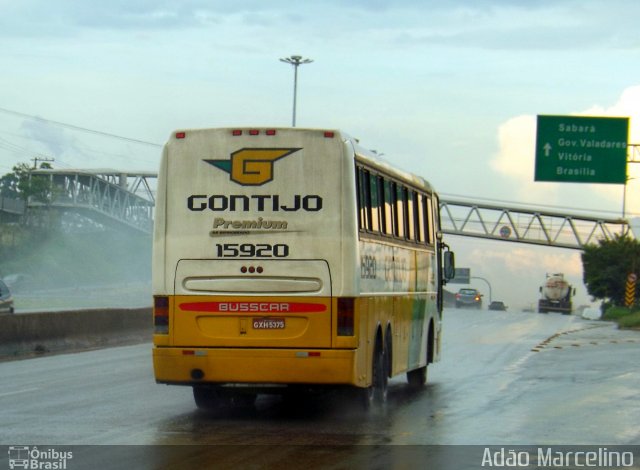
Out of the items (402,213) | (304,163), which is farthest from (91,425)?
(402,213)

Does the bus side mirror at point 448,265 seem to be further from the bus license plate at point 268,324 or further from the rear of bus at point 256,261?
the bus license plate at point 268,324

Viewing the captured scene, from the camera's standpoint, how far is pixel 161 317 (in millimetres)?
14594

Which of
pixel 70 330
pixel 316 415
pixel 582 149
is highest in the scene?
pixel 582 149

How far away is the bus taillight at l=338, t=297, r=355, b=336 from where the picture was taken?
1433 centimetres

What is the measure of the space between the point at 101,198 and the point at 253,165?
351ft

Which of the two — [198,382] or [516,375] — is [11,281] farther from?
[198,382]

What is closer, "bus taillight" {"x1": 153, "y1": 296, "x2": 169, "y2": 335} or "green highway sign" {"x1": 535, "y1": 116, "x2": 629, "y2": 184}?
"bus taillight" {"x1": 153, "y1": 296, "x2": 169, "y2": 335}

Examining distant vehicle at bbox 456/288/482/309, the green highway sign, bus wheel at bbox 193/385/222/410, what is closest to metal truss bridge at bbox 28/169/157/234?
distant vehicle at bbox 456/288/482/309

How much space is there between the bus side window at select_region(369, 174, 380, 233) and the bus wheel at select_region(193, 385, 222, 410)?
2.73m

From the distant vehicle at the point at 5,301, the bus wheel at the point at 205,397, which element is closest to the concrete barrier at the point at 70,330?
the distant vehicle at the point at 5,301

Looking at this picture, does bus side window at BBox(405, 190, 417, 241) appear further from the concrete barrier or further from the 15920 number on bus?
the concrete barrier

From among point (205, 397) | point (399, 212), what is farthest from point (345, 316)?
point (399, 212)

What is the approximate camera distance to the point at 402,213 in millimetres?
18016

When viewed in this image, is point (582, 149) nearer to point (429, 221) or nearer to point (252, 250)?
point (429, 221)
